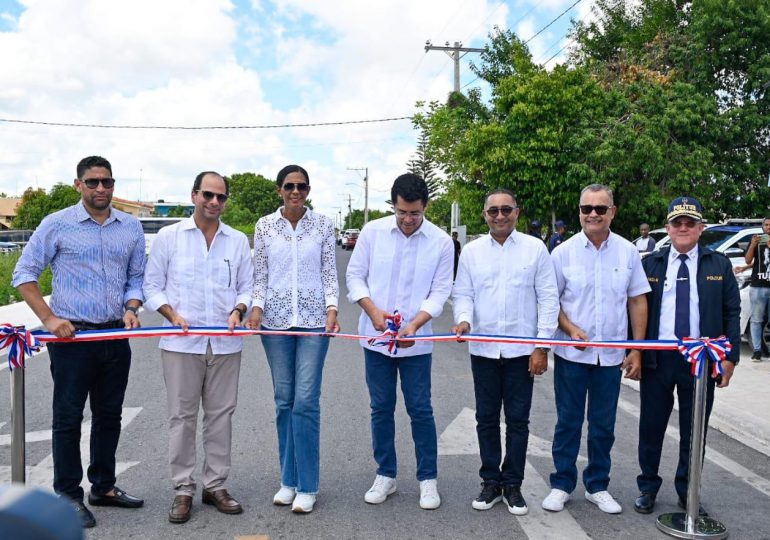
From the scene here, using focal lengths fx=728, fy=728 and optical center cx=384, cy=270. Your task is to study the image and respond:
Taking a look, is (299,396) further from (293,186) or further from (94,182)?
(94,182)

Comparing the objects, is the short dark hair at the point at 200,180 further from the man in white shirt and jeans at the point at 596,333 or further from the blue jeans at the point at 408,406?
the man in white shirt and jeans at the point at 596,333

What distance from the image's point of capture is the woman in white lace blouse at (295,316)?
4.50 metres

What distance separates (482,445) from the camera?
4.62 meters

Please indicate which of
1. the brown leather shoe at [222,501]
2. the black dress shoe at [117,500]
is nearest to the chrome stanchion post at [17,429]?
the black dress shoe at [117,500]

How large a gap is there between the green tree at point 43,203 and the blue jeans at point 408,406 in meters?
58.4

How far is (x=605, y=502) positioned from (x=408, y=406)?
1.34 meters

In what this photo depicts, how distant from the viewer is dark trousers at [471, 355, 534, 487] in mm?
4523

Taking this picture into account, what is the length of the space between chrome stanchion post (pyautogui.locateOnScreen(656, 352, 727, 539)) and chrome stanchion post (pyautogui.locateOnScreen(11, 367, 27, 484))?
3.68 m

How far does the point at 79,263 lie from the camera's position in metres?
4.31

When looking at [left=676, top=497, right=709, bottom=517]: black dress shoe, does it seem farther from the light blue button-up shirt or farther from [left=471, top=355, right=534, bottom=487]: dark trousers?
the light blue button-up shirt

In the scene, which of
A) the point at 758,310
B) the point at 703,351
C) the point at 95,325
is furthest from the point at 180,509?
the point at 758,310

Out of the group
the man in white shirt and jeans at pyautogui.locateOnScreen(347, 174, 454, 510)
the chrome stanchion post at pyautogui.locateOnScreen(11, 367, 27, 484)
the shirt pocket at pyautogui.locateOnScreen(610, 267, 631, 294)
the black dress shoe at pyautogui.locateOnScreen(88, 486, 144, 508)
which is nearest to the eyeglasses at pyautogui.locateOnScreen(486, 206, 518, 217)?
the man in white shirt and jeans at pyautogui.locateOnScreen(347, 174, 454, 510)

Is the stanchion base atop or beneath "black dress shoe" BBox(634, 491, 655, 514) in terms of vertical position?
beneath

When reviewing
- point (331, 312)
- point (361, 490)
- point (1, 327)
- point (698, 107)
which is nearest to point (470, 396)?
point (361, 490)
